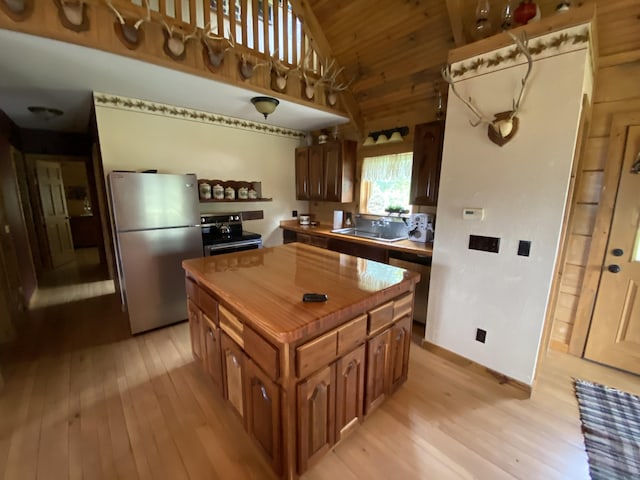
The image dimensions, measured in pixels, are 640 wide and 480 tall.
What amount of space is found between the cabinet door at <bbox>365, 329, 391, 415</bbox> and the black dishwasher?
1153mm

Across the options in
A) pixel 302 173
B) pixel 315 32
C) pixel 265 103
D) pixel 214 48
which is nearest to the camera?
pixel 214 48

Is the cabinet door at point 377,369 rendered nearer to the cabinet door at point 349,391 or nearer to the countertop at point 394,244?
the cabinet door at point 349,391

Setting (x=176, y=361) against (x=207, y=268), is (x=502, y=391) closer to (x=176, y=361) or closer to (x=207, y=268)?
(x=207, y=268)

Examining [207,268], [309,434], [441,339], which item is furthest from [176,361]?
[441,339]

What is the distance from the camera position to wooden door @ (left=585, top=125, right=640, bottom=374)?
2033 mm

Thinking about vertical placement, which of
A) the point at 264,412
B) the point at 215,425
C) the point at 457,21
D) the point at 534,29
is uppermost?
the point at 457,21

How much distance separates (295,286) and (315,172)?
276 centimetres

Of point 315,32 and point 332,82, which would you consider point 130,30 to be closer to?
point 315,32

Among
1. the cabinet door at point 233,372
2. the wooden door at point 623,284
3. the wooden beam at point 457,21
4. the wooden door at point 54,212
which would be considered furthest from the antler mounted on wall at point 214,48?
the wooden door at point 54,212

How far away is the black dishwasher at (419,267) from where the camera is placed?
8.61 ft

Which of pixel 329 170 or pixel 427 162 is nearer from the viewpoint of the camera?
Answer: pixel 427 162

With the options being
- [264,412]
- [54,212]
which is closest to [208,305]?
[264,412]

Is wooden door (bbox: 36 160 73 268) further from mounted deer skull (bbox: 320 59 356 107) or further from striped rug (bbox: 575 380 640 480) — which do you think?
striped rug (bbox: 575 380 640 480)

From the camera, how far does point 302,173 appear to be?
165 inches
